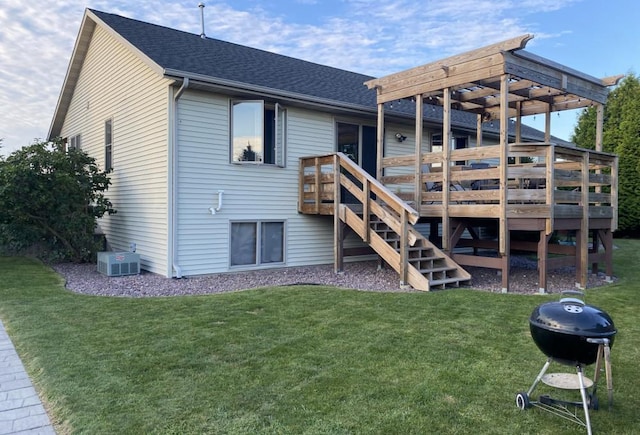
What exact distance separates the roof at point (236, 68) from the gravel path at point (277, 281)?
3.48 meters

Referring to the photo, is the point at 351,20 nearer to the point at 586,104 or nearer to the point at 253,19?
the point at 253,19

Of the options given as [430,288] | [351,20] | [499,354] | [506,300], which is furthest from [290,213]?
[351,20]

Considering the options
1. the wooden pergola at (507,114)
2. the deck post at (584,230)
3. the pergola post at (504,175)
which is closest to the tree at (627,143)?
the wooden pergola at (507,114)

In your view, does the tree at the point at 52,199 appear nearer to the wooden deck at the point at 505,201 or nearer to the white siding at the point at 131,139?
the white siding at the point at 131,139

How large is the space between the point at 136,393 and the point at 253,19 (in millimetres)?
15223

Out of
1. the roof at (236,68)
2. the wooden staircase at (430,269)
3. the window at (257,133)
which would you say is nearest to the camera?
the wooden staircase at (430,269)

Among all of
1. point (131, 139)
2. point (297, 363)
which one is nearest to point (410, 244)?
point (297, 363)

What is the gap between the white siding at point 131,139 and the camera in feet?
27.5

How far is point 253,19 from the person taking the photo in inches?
625

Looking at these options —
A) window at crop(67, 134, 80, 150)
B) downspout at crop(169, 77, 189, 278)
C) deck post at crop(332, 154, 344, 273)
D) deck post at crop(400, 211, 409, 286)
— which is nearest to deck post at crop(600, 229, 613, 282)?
deck post at crop(400, 211, 409, 286)

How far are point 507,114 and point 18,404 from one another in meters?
6.98

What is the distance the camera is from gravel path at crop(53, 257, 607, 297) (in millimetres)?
7120

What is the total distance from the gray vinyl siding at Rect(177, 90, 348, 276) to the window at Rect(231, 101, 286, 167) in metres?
0.14

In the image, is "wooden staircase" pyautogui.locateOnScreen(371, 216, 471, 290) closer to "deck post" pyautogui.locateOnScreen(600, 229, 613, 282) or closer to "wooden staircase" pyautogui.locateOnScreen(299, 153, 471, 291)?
"wooden staircase" pyautogui.locateOnScreen(299, 153, 471, 291)
